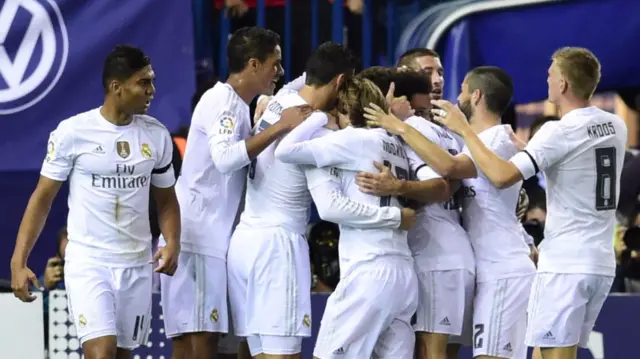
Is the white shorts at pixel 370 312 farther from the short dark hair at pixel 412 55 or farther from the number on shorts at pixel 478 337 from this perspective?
the short dark hair at pixel 412 55

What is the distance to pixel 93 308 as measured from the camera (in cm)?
691

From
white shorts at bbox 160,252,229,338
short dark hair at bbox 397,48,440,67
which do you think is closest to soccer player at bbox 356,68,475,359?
short dark hair at bbox 397,48,440,67

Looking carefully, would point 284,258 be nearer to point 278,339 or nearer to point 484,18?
point 278,339

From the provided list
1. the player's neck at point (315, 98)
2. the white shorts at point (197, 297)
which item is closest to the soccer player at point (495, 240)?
the player's neck at point (315, 98)

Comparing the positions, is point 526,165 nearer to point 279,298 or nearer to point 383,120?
point 383,120

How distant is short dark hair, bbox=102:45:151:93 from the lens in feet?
23.2

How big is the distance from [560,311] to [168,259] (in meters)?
1.85

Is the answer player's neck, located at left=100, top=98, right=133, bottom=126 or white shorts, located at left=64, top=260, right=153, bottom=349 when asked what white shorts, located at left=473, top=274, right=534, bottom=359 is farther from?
player's neck, located at left=100, top=98, right=133, bottom=126

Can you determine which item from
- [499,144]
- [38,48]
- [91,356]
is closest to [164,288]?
[91,356]

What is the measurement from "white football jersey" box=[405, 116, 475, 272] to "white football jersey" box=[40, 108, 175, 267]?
1301 mm

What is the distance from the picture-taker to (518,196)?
7391 mm

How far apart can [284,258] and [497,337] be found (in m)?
1.08

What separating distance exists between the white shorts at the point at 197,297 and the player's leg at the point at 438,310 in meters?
0.99

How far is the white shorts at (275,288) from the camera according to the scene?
7.05 m
